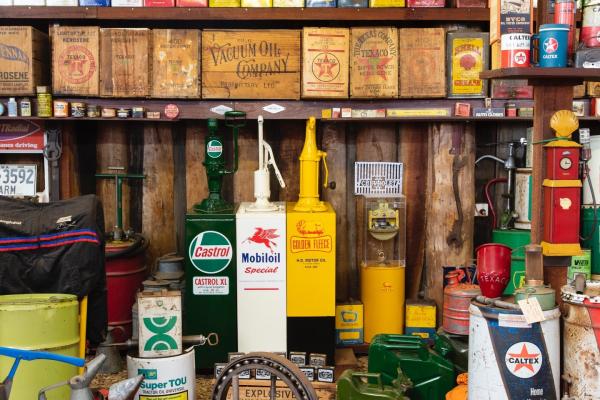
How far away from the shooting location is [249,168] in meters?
5.12

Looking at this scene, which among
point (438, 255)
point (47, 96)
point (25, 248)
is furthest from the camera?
point (438, 255)

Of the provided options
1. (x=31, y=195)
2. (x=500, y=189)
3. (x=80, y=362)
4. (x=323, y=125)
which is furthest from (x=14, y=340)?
(x=500, y=189)

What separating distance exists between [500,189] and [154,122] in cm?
249

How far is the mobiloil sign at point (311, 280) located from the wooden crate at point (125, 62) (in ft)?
4.45

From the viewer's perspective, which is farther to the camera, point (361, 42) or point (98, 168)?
point (98, 168)

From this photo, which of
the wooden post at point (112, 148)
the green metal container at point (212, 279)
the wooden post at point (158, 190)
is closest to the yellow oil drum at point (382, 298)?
the green metal container at point (212, 279)

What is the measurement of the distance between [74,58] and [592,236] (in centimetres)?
357

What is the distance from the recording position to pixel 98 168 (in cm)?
511

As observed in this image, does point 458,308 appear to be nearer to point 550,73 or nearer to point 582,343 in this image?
point 582,343

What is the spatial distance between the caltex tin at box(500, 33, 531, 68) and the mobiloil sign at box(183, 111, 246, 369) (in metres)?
1.87

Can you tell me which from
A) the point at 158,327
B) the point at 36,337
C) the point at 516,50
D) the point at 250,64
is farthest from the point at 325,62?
the point at 36,337

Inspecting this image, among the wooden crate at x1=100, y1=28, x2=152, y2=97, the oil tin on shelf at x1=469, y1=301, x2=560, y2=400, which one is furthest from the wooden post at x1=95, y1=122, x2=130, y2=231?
the oil tin on shelf at x1=469, y1=301, x2=560, y2=400

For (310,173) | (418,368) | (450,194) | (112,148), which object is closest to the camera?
(418,368)

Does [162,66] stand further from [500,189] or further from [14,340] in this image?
[500,189]
